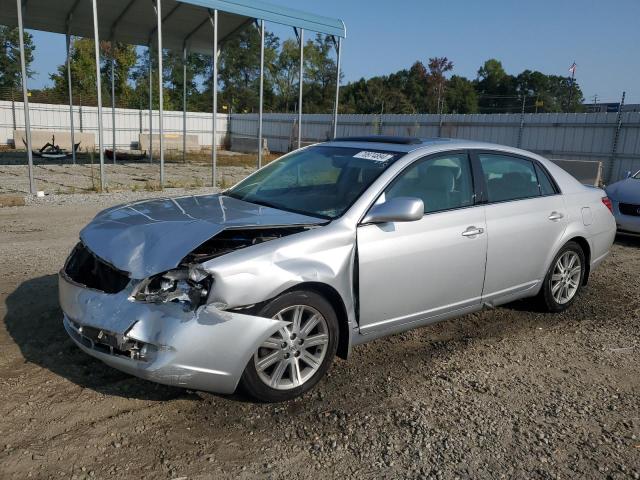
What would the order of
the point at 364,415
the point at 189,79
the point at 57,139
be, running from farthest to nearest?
the point at 189,79 < the point at 57,139 < the point at 364,415

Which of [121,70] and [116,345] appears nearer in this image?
[116,345]

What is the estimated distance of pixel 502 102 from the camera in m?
65.0

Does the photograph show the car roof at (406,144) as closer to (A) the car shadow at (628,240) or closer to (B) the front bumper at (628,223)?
(B) the front bumper at (628,223)

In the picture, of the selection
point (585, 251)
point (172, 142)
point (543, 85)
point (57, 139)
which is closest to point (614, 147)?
point (585, 251)

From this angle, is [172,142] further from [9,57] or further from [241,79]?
[241,79]

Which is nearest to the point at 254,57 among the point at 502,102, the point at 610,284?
the point at 502,102

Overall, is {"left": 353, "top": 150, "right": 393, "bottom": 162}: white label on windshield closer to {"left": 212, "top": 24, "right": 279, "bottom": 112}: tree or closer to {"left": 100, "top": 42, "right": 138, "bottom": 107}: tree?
{"left": 100, "top": 42, "right": 138, "bottom": 107}: tree

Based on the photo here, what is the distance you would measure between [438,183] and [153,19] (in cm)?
1703

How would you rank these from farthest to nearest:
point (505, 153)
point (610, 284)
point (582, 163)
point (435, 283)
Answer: point (582, 163), point (610, 284), point (505, 153), point (435, 283)

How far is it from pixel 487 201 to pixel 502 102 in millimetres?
65917

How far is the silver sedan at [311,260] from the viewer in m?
3.03

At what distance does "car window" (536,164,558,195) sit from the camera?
5.09 metres

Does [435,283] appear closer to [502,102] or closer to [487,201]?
[487,201]

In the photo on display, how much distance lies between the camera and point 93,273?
135 inches
